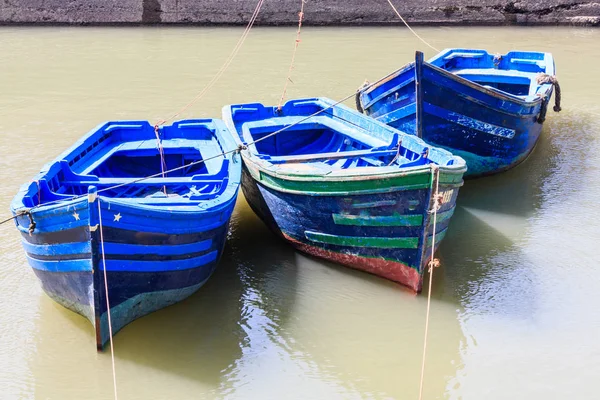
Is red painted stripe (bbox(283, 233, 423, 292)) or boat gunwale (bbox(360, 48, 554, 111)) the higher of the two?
boat gunwale (bbox(360, 48, 554, 111))

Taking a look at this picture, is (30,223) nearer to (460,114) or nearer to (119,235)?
Answer: (119,235)

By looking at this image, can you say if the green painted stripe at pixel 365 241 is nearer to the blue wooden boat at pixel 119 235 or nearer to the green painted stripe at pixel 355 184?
the green painted stripe at pixel 355 184

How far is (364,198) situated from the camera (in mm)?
5500

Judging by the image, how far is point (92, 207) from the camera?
14.6 feet

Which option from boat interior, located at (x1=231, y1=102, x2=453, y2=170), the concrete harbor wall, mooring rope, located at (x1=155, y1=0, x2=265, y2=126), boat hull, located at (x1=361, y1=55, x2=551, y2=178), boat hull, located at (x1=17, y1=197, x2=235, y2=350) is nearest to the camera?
boat hull, located at (x1=17, y1=197, x2=235, y2=350)

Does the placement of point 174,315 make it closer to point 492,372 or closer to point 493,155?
point 492,372

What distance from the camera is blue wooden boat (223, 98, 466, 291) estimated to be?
5.38m

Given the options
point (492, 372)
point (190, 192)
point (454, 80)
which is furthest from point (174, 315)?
point (454, 80)

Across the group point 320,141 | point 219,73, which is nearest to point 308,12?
point 219,73

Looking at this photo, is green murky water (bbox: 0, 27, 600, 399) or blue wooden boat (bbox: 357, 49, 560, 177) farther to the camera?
blue wooden boat (bbox: 357, 49, 560, 177)

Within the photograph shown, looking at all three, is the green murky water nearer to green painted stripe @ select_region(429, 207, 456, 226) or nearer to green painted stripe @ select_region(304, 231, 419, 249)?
green painted stripe @ select_region(304, 231, 419, 249)

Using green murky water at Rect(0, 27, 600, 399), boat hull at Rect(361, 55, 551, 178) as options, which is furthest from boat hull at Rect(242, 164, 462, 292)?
boat hull at Rect(361, 55, 551, 178)

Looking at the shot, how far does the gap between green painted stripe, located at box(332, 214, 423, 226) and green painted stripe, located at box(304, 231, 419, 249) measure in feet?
0.48

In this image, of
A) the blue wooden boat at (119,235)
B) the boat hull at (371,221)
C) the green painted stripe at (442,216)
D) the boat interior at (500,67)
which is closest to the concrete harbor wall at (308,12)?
the boat interior at (500,67)
